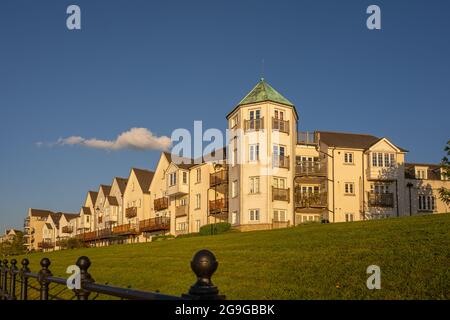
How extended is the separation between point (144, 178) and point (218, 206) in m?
26.8

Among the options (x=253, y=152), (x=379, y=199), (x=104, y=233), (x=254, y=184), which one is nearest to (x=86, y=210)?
(x=104, y=233)

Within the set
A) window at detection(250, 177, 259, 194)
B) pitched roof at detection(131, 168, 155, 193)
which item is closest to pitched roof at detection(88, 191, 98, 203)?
pitched roof at detection(131, 168, 155, 193)

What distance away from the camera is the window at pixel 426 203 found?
56931 millimetres

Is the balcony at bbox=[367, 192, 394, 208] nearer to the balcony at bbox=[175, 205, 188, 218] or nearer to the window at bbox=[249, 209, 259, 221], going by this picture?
the window at bbox=[249, 209, 259, 221]

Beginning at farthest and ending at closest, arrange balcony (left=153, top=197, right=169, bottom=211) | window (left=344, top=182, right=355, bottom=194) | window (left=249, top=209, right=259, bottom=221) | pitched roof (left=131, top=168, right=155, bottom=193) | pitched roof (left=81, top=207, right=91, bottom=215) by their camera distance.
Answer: pitched roof (left=81, top=207, right=91, bottom=215) < pitched roof (left=131, top=168, right=155, bottom=193) < balcony (left=153, top=197, right=169, bottom=211) < window (left=344, top=182, right=355, bottom=194) < window (left=249, top=209, right=259, bottom=221)

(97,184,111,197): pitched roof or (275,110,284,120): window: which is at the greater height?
(275,110,284,120): window

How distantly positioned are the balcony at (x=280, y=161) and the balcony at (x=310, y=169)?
2.63 m

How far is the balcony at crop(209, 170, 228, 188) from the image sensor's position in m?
52.9

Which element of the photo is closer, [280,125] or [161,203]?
[280,125]

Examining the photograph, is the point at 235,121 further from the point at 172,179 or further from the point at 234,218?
the point at 172,179

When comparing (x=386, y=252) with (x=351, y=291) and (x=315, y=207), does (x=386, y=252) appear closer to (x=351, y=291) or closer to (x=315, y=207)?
(x=351, y=291)

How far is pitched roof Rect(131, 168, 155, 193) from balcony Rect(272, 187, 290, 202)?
104 ft

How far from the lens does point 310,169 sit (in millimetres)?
51219
